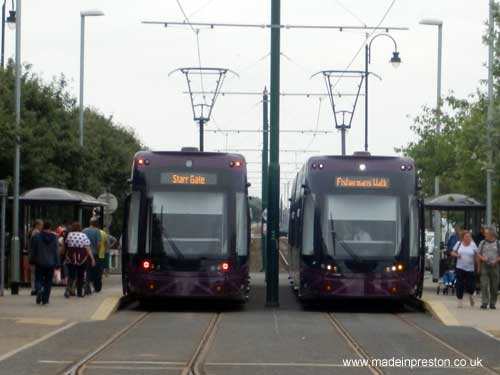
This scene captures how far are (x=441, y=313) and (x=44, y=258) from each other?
24.7 feet

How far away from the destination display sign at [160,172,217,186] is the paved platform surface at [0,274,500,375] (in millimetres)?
2529

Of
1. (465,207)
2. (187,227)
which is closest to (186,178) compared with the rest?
(187,227)

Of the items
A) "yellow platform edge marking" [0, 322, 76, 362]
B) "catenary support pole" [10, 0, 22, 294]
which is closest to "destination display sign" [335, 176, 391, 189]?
"yellow platform edge marking" [0, 322, 76, 362]

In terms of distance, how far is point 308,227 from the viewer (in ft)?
83.9

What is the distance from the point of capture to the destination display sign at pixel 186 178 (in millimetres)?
25172

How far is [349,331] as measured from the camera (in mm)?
20766

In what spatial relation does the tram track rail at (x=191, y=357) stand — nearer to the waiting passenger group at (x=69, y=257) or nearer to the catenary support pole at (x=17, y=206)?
the waiting passenger group at (x=69, y=257)

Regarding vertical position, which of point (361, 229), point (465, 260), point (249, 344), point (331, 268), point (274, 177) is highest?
point (274, 177)

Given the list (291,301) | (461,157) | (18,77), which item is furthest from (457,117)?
(18,77)

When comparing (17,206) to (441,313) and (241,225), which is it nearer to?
(241,225)

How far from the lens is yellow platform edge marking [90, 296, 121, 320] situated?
2320 centimetres

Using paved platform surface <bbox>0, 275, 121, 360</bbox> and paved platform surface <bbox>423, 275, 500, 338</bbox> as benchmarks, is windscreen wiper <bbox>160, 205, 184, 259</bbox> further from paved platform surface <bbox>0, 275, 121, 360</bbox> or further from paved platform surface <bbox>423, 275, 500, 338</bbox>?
paved platform surface <bbox>423, 275, 500, 338</bbox>

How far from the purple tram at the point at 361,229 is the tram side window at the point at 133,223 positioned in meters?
3.30

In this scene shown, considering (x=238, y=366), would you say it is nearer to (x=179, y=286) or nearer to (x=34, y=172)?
(x=179, y=286)
